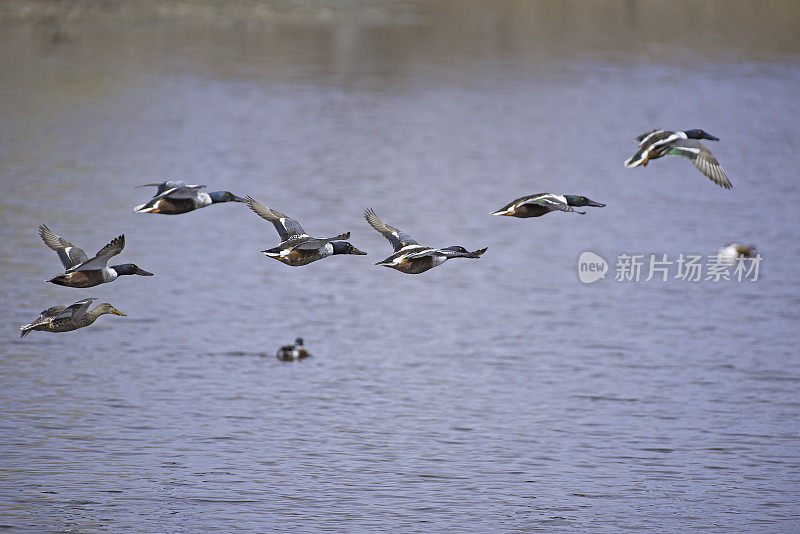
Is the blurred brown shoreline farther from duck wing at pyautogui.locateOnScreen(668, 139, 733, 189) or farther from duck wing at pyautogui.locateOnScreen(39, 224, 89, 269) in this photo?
duck wing at pyautogui.locateOnScreen(668, 139, 733, 189)

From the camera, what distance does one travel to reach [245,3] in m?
81.4

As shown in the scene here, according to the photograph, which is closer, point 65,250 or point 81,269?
point 81,269

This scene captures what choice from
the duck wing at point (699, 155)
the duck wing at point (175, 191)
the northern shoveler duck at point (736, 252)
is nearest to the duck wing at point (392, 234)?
the duck wing at point (175, 191)

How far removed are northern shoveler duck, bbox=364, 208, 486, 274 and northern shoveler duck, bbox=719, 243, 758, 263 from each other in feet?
80.1

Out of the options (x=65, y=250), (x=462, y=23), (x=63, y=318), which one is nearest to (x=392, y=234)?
(x=65, y=250)

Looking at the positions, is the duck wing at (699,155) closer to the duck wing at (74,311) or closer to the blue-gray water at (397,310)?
the duck wing at (74,311)

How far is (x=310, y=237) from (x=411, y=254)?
1.22m

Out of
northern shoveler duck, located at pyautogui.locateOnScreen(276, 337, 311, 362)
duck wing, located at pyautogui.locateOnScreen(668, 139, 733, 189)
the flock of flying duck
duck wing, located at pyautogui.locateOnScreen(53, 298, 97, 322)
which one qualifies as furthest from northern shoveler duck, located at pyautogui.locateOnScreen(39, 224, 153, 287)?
northern shoveler duck, located at pyautogui.locateOnScreen(276, 337, 311, 362)

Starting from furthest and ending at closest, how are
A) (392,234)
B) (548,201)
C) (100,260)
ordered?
(392,234), (100,260), (548,201)

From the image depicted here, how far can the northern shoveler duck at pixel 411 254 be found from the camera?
15.1 m

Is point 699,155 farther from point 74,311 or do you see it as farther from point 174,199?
point 74,311

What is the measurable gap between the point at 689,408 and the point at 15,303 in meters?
17.6

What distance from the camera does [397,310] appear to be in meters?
35.8

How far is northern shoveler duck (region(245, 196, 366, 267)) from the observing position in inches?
611
